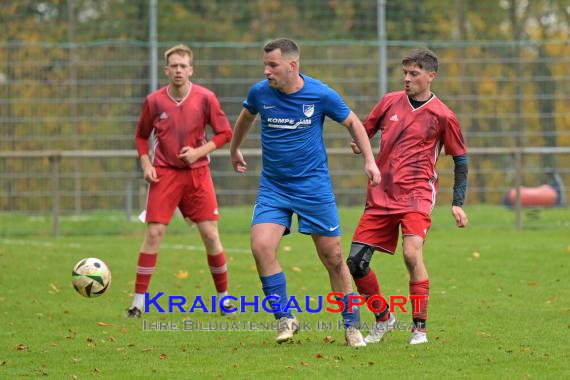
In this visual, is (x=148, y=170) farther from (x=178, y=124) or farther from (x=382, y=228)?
(x=382, y=228)

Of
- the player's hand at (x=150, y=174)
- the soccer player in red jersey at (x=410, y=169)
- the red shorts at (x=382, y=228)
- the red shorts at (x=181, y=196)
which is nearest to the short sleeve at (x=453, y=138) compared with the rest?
the soccer player in red jersey at (x=410, y=169)

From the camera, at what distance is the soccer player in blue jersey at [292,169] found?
26.6ft

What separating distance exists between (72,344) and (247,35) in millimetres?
12011

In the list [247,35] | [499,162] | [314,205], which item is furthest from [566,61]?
[314,205]

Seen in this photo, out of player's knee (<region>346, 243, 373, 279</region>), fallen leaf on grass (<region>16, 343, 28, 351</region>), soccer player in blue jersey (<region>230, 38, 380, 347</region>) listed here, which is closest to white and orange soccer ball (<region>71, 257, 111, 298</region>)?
fallen leaf on grass (<region>16, 343, 28, 351</region>)

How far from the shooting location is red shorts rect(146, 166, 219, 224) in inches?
403

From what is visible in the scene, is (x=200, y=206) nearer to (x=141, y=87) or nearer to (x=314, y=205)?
(x=314, y=205)

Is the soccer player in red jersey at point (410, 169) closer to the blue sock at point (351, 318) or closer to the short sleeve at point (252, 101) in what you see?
the blue sock at point (351, 318)

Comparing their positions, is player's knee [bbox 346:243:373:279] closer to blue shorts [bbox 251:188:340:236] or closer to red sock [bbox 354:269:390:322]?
red sock [bbox 354:269:390:322]

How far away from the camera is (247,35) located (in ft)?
65.4

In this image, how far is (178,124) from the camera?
403 inches

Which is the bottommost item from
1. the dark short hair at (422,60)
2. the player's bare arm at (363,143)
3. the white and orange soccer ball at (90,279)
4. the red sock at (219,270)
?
the red sock at (219,270)

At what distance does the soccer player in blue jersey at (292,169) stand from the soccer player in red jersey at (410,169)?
0.24 m

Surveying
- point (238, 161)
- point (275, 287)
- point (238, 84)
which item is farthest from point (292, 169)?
point (238, 84)
